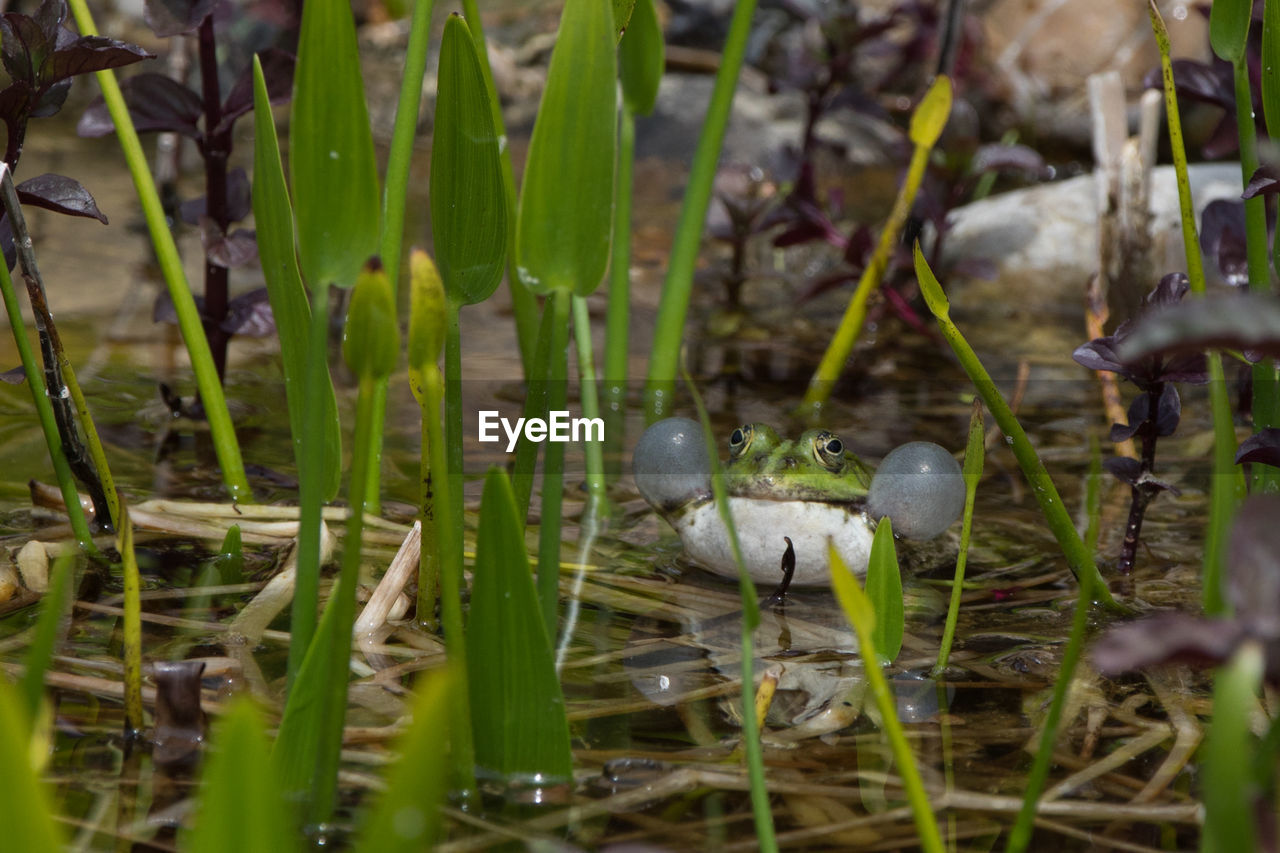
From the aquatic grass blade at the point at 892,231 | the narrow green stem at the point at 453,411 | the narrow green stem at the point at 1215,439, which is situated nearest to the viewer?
the narrow green stem at the point at 1215,439

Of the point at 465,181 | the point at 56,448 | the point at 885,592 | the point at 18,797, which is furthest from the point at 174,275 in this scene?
the point at 18,797

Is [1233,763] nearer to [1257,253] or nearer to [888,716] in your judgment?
[888,716]

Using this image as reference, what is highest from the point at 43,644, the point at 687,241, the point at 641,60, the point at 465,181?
the point at 641,60

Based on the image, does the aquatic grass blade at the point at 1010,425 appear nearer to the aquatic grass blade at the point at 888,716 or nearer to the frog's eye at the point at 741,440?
the aquatic grass blade at the point at 888,716

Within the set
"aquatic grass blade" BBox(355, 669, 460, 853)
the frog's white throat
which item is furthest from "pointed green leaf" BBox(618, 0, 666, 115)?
"aquatic grass blade" BBox(355, 669, 460, 853)

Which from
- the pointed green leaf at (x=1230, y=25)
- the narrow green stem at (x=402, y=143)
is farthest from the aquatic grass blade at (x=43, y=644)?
the pointed green leaf at (x=1230, y=25)

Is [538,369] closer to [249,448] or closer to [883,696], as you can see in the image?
[883,696]
